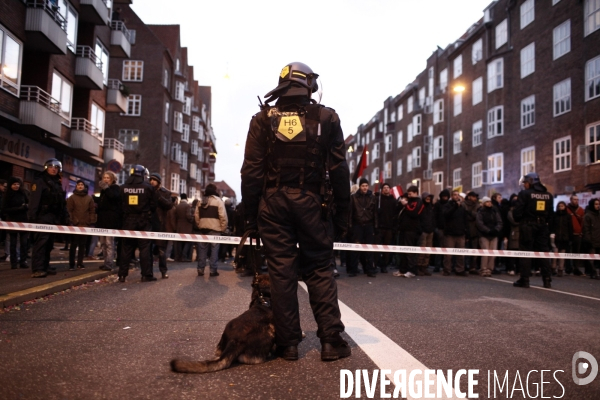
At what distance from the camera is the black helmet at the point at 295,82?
4129mm

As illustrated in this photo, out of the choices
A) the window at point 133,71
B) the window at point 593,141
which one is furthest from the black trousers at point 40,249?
the window at point 133,71

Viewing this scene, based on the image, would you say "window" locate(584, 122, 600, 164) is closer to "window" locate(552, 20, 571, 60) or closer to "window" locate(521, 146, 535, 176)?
"window" locate(552, 20, 571, 60)

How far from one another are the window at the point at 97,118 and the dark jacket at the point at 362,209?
2046 centimetres

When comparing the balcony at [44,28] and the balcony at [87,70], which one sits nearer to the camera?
the balcony at [44,28]

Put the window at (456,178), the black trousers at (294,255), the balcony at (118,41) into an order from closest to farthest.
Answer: the black trousers at (294,255)
the balcony at (118,41)
the window at (456,178)

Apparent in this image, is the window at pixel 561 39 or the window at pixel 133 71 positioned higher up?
the window at pixel 133 71

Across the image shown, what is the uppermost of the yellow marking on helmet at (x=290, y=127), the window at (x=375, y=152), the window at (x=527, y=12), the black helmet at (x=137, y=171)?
the window at (x=527, y=12)

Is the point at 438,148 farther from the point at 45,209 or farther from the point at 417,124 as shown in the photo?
the point at 45,209

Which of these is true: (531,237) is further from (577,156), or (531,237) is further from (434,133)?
(434,133)

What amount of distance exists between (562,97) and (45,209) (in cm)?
2548

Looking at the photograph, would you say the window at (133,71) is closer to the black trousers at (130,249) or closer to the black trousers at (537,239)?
the black trousers at (130,249)

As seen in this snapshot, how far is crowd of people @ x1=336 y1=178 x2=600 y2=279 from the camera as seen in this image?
12.3 meters

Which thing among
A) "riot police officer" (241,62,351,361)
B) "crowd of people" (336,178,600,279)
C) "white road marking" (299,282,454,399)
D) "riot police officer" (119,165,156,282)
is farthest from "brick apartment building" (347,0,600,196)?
"riot police officer" (241,62,351,361)

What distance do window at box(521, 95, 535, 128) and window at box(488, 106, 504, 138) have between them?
253 cm
